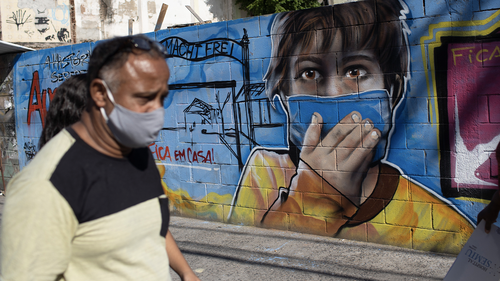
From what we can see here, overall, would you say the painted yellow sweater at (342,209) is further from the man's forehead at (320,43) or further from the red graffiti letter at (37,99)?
the red graffiti letter at (37,99)

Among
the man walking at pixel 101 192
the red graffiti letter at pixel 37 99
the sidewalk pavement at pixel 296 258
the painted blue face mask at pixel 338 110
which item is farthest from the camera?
the red graffiti letter at pixel 37 99

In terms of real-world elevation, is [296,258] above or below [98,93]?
below

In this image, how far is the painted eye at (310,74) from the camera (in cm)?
434

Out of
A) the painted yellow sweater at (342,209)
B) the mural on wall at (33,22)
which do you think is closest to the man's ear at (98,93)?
the painted yellow sweater at (342,209)

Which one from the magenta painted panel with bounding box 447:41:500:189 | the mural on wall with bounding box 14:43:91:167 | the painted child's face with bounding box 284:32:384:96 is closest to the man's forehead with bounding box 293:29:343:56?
the painted child's face with bounding box 284:32:384:96

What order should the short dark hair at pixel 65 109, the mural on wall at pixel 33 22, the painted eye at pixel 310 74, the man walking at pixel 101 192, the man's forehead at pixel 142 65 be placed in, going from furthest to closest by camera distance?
1. the mural on wall at pixel 33 22
2. the painted eye at pixel 310 74
3. the short dark hair at pixel 65 109
4. the man's forehead at pixel 142 65
5. the man walking at pixel 101 192

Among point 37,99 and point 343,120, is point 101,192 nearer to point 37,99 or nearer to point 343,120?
point 343,120

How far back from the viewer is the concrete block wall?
367cm

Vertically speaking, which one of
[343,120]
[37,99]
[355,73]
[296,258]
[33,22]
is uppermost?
[33,22]

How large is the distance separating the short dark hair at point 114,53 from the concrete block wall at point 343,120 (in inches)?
120

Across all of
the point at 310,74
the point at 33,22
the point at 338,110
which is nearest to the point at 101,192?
the point at 338,110

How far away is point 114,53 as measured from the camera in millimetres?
1397

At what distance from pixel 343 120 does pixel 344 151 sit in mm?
319

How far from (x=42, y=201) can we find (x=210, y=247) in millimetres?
3409
